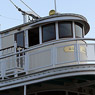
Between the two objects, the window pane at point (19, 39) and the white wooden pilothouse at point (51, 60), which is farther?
the window pane at point (19, 39)

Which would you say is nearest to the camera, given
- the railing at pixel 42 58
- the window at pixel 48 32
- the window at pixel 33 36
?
the railing at pixel 42 58

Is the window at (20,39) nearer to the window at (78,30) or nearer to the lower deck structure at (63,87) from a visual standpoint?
the lower deck structure at (63,87)

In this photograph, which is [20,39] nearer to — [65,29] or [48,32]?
[48,32]

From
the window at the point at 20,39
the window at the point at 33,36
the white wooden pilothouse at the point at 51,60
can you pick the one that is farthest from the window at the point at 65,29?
the window at the point at 20,39

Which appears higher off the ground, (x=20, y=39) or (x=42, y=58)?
(x=20, y=39)

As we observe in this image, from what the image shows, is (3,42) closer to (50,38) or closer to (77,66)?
(50,38)

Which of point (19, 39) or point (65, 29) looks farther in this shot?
point (19, 39)

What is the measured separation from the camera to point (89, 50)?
1129 centimetres

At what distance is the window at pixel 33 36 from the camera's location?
13984 mm

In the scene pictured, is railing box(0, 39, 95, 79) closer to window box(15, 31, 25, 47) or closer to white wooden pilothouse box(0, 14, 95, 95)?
white wooden pilothouse box(0, 14, 95, 95)

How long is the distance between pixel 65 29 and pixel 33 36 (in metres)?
1.66

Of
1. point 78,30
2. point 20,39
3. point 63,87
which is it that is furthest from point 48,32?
point 63,87

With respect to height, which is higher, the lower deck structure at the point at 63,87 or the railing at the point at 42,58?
the railing at the point at 42,58

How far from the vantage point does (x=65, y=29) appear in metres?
13.4
